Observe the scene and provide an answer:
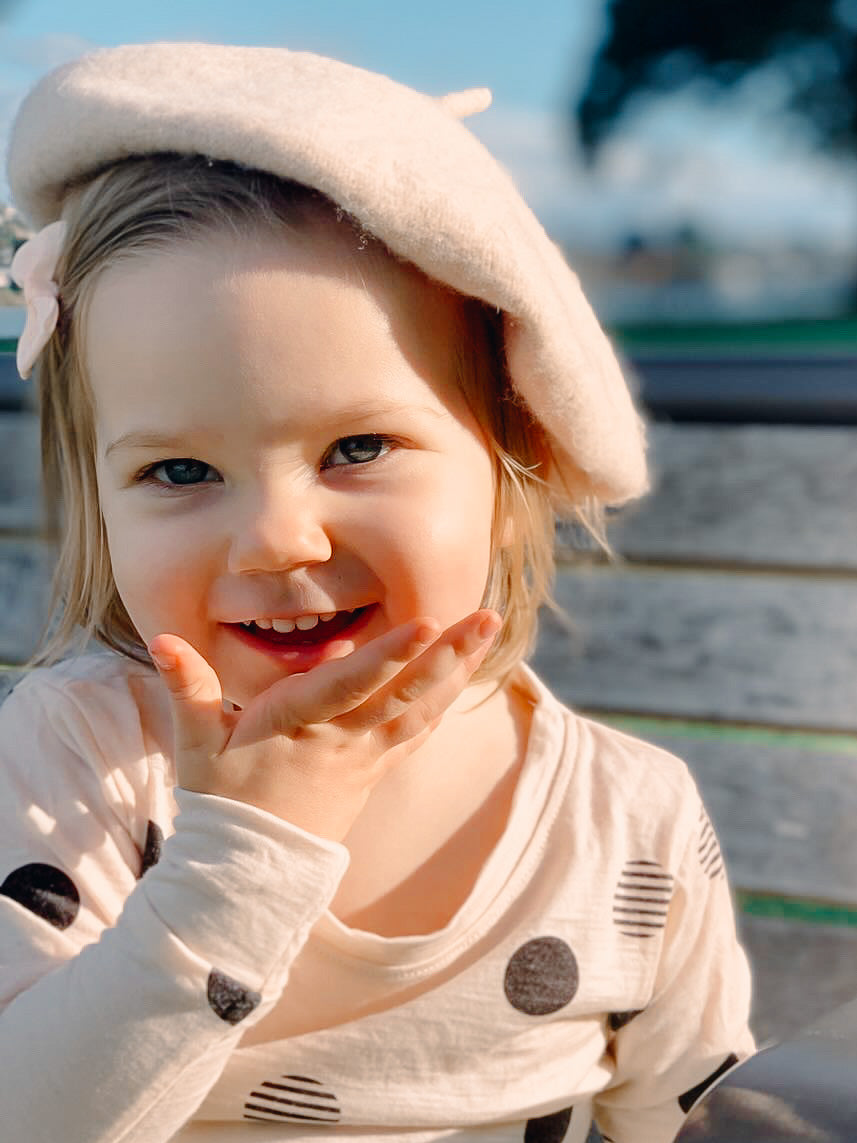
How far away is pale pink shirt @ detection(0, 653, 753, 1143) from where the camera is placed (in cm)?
84

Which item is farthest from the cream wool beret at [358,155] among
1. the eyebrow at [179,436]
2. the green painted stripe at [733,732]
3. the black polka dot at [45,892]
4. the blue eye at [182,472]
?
the green painted stripe at [733,732]

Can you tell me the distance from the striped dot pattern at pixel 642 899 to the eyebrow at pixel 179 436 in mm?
476

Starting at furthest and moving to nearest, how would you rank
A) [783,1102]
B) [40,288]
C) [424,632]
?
[40,288]
[424,632]
[783,1102]

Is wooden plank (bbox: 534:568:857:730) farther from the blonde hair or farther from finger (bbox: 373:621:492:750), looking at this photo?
finger (bbox: 373:621:492:750)

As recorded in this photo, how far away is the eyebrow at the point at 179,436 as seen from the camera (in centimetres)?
90

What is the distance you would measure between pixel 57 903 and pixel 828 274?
1759 millimetres

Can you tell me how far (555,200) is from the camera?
2229 millimetres

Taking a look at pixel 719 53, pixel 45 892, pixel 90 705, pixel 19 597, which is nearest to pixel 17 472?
pixel 19 597

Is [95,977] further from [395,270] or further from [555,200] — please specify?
[555,200]

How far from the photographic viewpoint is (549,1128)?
111 cm

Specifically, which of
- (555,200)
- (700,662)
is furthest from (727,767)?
(555,200)

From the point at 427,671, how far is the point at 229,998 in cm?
25

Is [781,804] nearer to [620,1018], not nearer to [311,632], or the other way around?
[620,1018]

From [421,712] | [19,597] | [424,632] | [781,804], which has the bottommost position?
[781,804]
